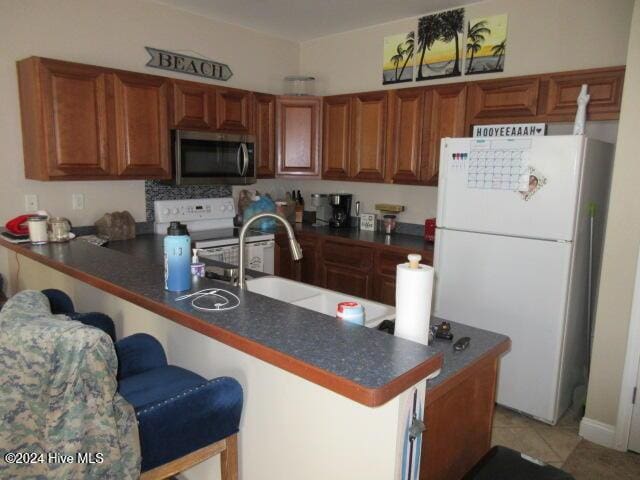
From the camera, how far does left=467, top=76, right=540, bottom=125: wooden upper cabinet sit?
2947 millimetres

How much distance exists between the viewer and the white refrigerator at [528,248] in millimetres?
2432

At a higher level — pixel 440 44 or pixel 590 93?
pixel 440 44

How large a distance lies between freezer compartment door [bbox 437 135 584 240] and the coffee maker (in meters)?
1.40

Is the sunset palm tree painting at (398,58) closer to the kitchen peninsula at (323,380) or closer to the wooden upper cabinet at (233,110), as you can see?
the wooden upper cabinet at (233,110)

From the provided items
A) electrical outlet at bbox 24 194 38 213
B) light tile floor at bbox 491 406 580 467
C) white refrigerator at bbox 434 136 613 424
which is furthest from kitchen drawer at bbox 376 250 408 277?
electrical outlet at bbox 24 194 38 213

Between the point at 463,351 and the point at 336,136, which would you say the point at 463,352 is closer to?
the point at 463,351

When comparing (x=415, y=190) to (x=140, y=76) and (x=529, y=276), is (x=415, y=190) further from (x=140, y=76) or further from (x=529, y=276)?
(x=140, y=76)

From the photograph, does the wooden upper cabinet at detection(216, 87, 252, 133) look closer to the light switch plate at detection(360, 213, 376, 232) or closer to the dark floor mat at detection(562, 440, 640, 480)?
the light switch plate at detection(360, 213, 376, 232)

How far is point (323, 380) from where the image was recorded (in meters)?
1.04

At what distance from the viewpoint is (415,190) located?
389 centimetres

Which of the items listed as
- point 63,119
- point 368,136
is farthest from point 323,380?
point 368,136

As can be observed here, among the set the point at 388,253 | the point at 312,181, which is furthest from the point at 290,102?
the point at 388,253

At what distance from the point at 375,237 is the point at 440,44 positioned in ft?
5.09

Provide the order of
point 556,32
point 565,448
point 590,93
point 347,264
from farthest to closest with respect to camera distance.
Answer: point 347,264 → point 556,32 → point 590,93 → point 565,448
